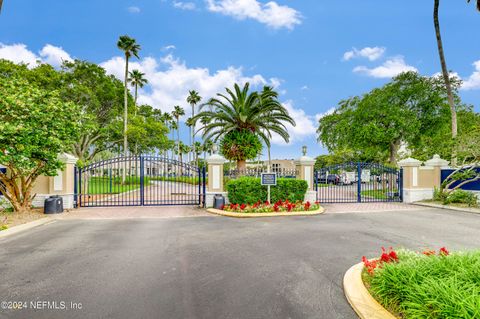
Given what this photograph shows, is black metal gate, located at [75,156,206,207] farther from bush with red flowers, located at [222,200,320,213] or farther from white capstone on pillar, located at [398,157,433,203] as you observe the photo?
white capstone on pillar, located at [398,157,433,203]

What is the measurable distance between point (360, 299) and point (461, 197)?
14.1 metres

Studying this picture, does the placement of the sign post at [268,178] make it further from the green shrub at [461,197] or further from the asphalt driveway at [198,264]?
the green shrub at [461,197]

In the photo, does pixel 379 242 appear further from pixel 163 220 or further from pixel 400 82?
pixel 400 82

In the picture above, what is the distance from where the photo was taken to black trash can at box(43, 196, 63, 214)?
11.0 meters

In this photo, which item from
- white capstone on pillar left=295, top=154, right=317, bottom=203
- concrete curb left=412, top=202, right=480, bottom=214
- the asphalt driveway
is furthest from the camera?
white capstone on pillar left=295, top=154, right=317, bottom=203

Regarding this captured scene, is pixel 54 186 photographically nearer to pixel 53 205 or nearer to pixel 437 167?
pixel 53 205

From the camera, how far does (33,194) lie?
12078 mm

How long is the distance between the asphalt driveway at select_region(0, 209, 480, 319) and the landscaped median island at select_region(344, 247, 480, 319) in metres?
0.31

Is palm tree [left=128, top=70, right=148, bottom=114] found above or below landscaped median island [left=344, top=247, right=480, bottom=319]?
above

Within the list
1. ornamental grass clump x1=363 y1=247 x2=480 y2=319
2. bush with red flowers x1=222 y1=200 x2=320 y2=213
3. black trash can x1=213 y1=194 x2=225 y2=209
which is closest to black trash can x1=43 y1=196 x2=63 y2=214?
black trash can x1=213 y1=194 x2=225 y2=209

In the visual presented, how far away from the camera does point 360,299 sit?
359 centimetres

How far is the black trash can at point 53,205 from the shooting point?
11.0 metres

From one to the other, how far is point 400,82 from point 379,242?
2301 cm

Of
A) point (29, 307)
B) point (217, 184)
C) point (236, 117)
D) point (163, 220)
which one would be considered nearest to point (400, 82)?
point (236, 117)
